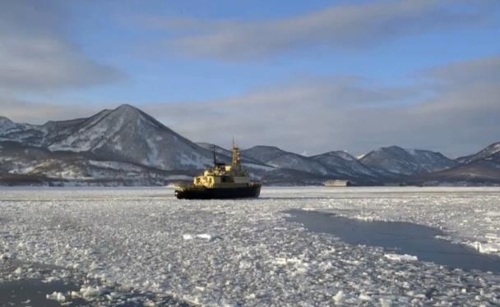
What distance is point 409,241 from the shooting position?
20.0m

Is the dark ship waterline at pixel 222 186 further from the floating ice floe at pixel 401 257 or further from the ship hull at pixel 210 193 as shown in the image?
the floating ice floe at pixel 401 257

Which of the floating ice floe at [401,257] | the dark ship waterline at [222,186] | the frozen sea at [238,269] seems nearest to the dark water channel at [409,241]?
the floating ice floe at [401,257]

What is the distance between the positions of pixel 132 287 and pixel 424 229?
16616 mm

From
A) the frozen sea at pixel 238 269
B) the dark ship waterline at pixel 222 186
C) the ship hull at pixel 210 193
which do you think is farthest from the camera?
the dark ship waterline at pixel 222 186

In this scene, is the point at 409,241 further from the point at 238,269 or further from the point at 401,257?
the point at 238,269

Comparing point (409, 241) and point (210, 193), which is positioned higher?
point (210, 193)

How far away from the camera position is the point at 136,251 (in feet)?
54.2

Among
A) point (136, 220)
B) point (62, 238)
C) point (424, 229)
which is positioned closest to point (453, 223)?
point (424, 229)

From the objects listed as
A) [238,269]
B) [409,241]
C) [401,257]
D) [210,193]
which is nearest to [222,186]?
[210,193]

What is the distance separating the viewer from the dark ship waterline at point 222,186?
63531 millimetres

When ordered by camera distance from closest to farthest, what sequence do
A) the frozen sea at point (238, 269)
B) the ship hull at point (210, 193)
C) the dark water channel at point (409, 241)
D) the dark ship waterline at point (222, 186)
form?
the frozen sea at point (238, 269) < the dark water channel at point (409, 241) < the ship hull at point (210, 193) < the dark ship waterline at point (222, 186)

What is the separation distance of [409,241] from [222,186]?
4497 cm

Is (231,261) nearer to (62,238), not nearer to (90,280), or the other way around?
(90,280)

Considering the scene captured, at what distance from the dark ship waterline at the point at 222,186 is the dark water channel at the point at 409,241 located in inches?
1363
